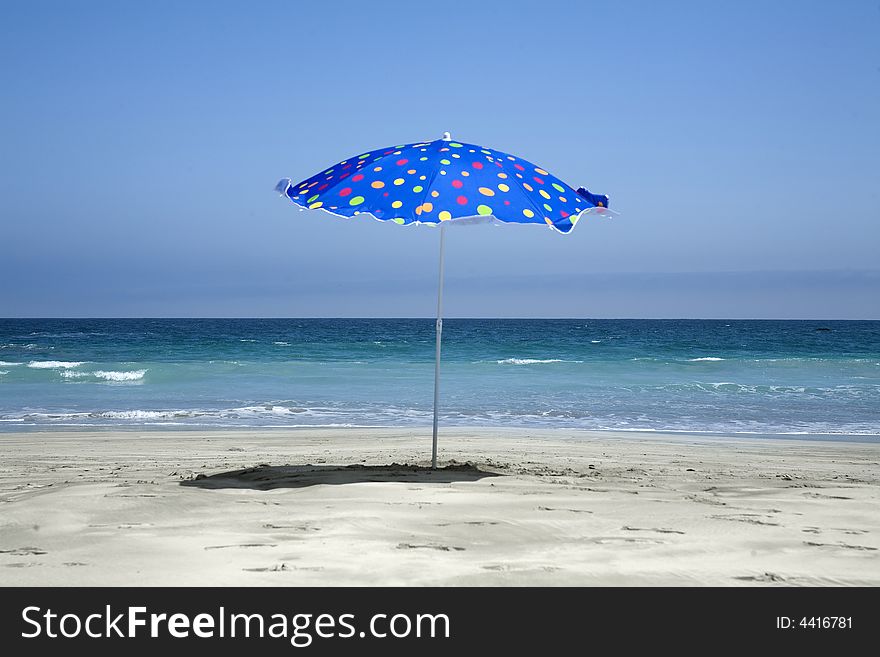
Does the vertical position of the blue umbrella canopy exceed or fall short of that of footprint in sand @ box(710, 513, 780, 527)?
A: it exceeds it

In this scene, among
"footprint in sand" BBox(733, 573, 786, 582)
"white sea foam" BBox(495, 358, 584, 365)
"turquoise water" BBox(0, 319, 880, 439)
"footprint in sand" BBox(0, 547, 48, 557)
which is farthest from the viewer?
"white sea foam" BBox(495, 358, 584, 365)

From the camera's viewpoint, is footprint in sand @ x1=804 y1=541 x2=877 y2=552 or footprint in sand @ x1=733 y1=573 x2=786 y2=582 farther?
footprint in sand @ x1=804 y1=541 x2=877 y2=552

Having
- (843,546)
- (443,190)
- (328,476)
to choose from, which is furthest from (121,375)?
(843,546)

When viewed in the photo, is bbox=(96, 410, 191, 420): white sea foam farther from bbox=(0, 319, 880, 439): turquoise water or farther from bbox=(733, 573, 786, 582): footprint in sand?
bbox=(733, 573, 786, 582): footprint in sand

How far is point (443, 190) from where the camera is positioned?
17.7ft

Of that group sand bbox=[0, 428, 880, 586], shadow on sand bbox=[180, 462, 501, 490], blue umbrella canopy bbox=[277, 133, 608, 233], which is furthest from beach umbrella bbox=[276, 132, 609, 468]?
sand bbox=[0, 428, 880, 586]

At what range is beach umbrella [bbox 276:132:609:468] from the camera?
5332 millimetres

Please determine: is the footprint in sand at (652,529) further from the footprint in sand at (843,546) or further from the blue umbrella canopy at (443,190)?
the blue umbrella canopy at (443,190)

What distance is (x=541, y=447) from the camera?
371 inches

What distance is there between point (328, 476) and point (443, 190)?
2385 mm

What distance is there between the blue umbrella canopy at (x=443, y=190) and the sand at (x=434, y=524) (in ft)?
6.24

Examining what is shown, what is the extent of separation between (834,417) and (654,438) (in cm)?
474
